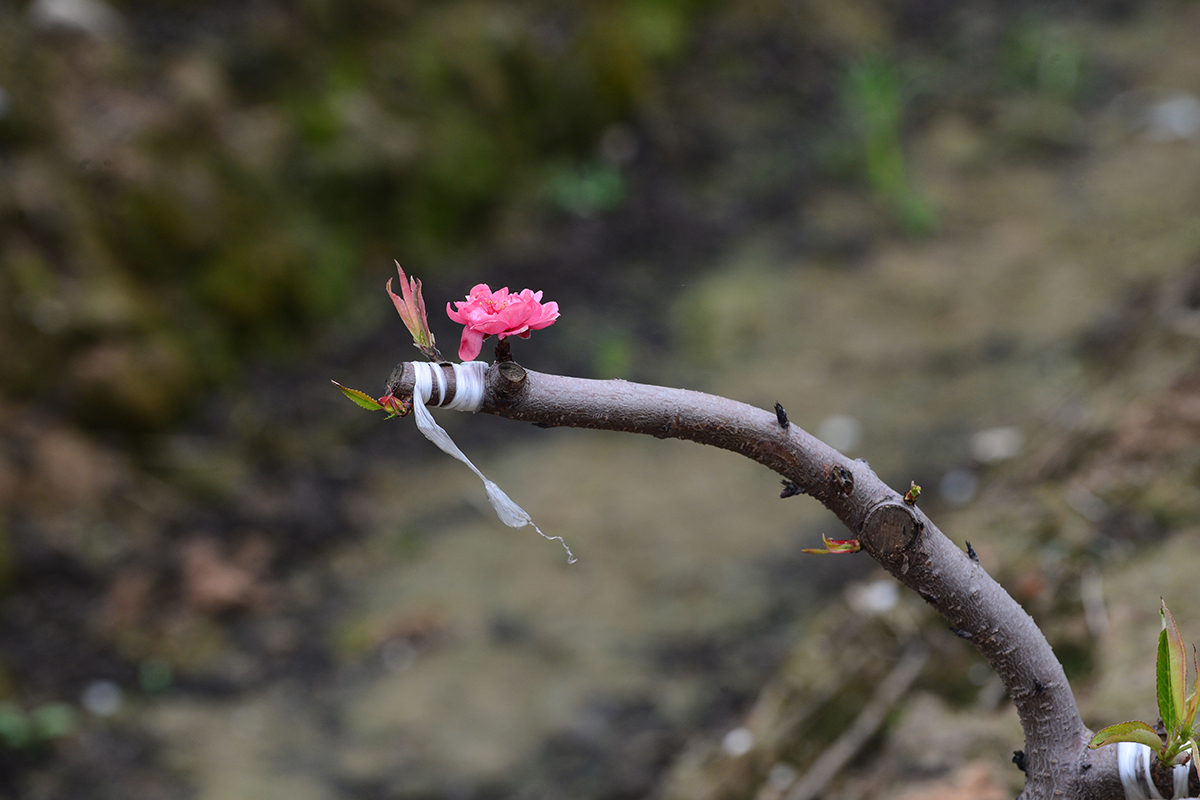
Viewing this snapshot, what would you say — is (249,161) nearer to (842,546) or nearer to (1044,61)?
(842,546)

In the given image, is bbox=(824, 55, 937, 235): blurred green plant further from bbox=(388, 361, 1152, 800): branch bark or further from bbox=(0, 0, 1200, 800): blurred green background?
bbox=(388, 361, 1152, 800): branch bark

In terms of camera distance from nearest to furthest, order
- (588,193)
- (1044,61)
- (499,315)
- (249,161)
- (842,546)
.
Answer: (499,315) < (842,546) < (249,161) < (588,193) < (1044,61)

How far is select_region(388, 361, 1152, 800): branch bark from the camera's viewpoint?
1.07 metres

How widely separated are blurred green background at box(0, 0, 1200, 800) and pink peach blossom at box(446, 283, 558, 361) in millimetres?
1513

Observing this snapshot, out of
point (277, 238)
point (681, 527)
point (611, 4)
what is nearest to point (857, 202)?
point (611, 4)

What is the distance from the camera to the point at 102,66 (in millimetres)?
5039

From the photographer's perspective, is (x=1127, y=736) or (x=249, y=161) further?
(x=249, y=161)

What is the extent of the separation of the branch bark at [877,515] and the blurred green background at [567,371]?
0.80 metres

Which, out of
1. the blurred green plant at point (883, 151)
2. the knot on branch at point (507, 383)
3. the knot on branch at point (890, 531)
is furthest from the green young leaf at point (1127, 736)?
the blurred green plant at point (883, 151)

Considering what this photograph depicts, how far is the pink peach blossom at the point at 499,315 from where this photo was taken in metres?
0.99

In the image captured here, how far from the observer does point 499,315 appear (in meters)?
0.99

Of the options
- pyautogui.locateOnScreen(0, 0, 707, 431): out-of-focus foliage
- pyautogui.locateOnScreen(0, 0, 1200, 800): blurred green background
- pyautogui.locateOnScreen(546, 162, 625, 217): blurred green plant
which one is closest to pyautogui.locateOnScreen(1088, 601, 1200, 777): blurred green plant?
pyautogui.locateOnScreen(0, 0, 1200, 800): blurred green background

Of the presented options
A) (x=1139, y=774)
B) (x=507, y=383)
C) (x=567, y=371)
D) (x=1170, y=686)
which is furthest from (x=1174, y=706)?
(x=567, y=371)

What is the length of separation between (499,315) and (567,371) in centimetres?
403
